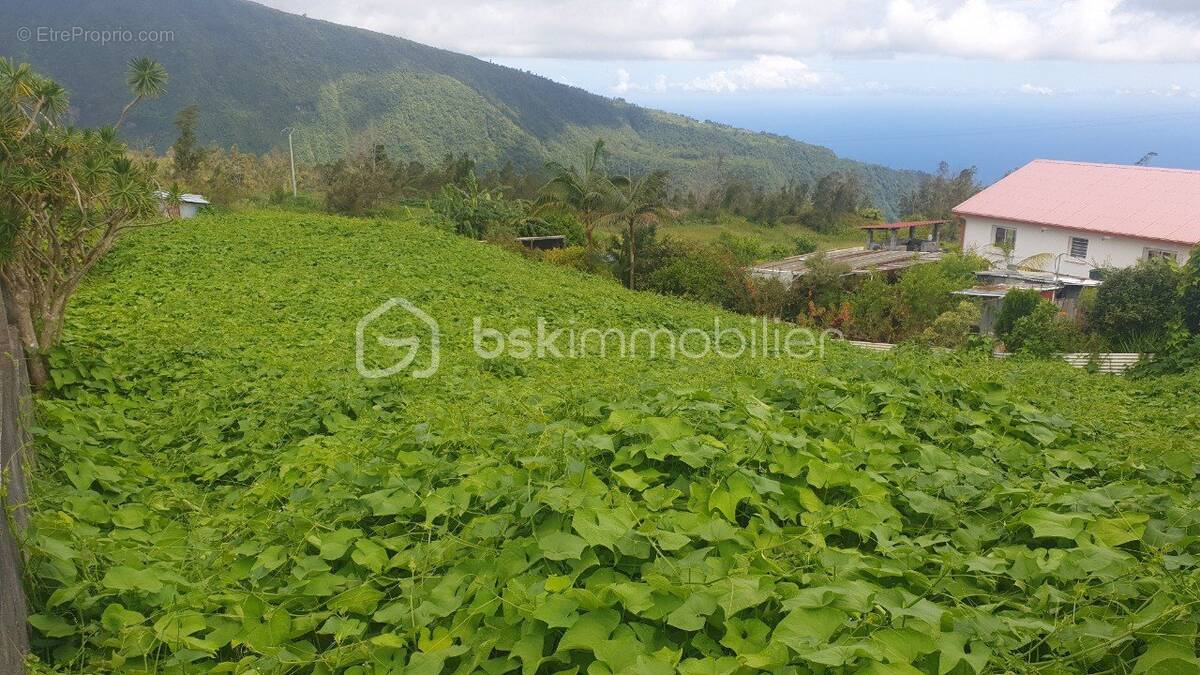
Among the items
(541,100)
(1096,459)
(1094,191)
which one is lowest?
(1096,459)

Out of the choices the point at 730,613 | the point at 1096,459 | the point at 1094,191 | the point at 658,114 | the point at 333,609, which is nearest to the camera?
the point at 730,613

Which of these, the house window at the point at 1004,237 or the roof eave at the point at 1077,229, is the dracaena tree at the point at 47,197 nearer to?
the roof eave at the point at 1077,229

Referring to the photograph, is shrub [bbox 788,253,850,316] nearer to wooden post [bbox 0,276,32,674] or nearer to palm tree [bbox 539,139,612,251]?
palm tree [bbox 539,139,612,251]

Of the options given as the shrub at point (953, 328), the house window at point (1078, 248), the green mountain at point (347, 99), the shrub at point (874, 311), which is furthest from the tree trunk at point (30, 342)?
the green mountain at point (347, 99)

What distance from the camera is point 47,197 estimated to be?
18.3 ft

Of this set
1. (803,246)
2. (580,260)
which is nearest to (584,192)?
(580,260)

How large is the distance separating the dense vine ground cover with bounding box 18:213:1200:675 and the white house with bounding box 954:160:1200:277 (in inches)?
728

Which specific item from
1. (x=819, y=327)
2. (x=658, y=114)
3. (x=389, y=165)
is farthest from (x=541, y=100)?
(x=819, y=327)

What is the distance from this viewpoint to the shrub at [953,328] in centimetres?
1395

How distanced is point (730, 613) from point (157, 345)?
20.2ft

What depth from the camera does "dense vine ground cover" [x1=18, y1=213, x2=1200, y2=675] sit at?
1716 millimetres

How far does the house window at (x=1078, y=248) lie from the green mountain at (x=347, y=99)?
34.7m

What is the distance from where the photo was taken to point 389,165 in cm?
3030

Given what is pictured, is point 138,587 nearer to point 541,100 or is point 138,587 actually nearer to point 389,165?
point 389,165
